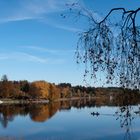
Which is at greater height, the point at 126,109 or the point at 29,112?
the point at 126,109

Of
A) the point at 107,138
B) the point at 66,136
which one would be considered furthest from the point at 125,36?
the point at 66,136

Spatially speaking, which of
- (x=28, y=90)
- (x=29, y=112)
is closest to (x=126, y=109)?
(x=29, y=112)

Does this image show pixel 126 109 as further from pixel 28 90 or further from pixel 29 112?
pixel 28 90

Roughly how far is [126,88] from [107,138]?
25162mm

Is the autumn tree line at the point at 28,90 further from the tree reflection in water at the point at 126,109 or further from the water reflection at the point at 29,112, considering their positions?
the tree reflection in water at the point at 126,109

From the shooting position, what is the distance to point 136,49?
316 centimetres

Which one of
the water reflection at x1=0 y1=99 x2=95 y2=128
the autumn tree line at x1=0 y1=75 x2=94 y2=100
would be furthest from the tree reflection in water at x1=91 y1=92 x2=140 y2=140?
the autumn tree line at x1=0 y1=75 x2=94 y2=100

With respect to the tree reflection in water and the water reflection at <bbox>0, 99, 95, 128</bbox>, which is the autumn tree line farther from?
the tree reflection in water

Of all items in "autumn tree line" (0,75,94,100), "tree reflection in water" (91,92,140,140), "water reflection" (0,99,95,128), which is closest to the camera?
"tree reflection in water" (91,92,140,140)

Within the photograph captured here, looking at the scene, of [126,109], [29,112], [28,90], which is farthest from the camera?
[28,90]

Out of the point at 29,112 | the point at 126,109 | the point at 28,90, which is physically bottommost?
the point at 29,112

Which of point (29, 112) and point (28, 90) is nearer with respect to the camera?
point (29, 112)

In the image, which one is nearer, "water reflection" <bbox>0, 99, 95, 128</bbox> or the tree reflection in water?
the tree reflection in water

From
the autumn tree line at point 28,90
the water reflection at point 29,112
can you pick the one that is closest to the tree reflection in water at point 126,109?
the water reflection at point 29,112
